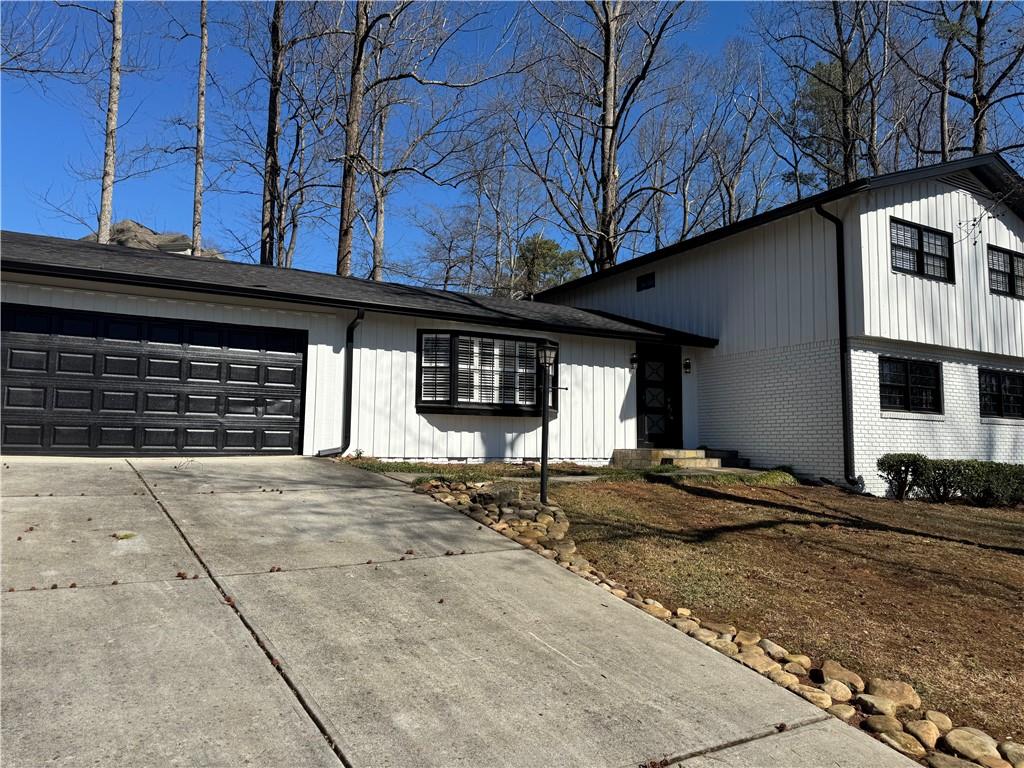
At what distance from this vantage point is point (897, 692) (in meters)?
3.46

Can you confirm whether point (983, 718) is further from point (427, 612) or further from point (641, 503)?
point (641, 503)

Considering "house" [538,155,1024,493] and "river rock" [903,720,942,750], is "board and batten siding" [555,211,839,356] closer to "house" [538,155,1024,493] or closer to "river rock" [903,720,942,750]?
"house" [538,155,1024,493]

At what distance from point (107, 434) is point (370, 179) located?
1727 centimetres

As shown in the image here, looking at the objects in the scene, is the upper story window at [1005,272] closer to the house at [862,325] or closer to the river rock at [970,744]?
the house at [862,325]

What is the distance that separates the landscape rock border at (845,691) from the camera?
117 inches

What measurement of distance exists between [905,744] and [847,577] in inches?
102

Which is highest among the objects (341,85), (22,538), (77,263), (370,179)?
(341,85)

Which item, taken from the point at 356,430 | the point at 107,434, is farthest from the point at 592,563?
the point at 107,434

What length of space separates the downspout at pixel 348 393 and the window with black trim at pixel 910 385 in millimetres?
9144

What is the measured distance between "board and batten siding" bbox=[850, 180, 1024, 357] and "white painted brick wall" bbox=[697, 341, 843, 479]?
3.48ft

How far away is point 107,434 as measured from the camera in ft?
27.9

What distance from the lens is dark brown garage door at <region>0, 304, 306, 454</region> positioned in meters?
8.20

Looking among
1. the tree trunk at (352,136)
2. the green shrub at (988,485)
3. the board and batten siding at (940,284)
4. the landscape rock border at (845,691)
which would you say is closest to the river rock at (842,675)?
the landscape rock border at (845,691)

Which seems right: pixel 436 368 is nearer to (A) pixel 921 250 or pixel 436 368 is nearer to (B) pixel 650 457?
(B) pixel 650 457
